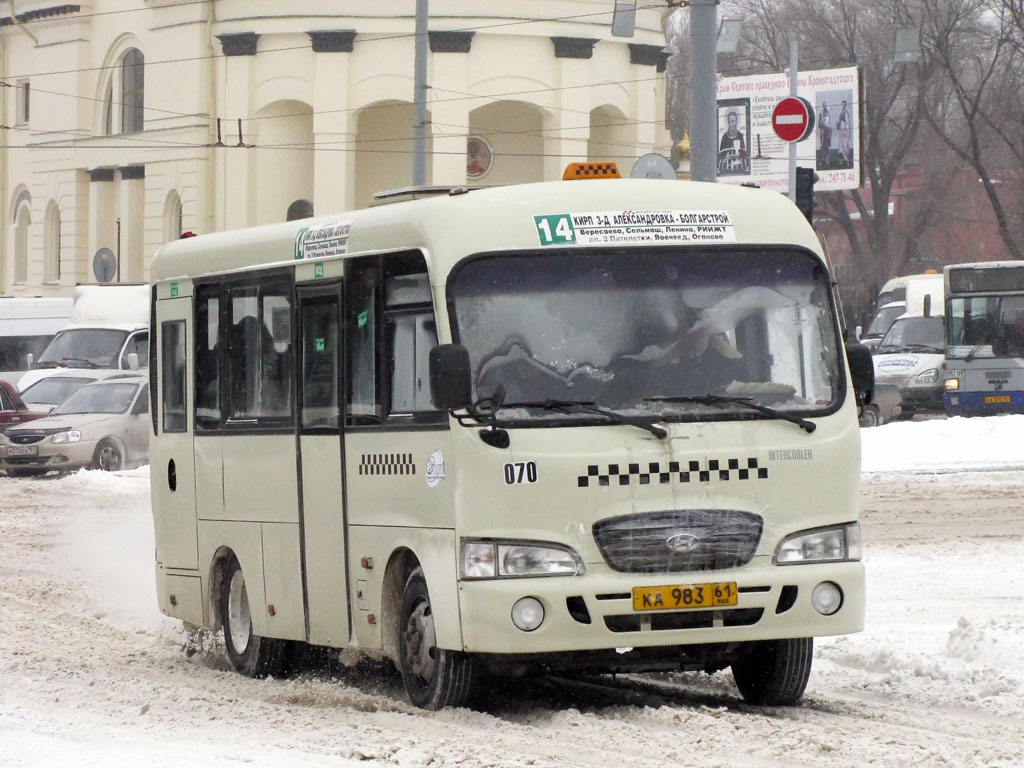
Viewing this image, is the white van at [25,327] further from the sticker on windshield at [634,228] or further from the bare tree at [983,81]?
the sticker on windshield at [634,228]

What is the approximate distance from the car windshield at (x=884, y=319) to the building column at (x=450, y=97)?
12.6 metres

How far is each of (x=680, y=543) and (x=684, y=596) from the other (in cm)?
23

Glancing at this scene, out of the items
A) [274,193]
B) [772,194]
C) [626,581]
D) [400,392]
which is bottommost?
[626,581]

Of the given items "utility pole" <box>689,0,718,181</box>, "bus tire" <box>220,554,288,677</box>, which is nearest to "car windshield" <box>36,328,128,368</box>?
"utility pole" <box>689,0,718,181</box>

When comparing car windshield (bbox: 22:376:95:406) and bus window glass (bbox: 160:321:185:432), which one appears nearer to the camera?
bus window glass (bbox: 160:321:185:432)

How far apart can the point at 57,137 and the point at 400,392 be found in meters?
53.1

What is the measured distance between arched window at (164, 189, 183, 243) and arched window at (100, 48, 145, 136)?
9.27 feet

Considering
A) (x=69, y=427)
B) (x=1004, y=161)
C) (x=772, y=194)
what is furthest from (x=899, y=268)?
(x=772, y=194)

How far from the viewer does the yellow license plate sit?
8977 mm

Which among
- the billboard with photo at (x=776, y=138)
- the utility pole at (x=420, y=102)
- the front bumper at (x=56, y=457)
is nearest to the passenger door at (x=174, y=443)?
the utility pole at (x=420, y=102)

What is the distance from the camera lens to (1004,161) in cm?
7156

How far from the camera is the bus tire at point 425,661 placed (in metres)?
9.40

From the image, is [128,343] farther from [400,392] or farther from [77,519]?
[400,392]

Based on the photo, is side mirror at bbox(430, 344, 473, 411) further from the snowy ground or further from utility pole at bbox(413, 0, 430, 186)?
utility pole at bbox(413, 0, 430, 186)
